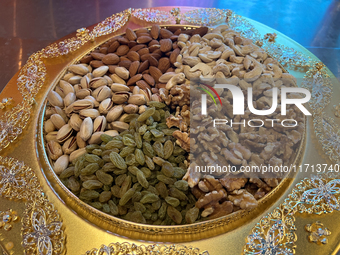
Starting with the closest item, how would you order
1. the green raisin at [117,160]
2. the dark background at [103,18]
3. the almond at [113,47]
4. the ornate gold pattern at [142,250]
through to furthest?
the ornate gold pattern at [142,250], the green raisin at [117,160], the almond at [113,47], the dark background at [103,18]

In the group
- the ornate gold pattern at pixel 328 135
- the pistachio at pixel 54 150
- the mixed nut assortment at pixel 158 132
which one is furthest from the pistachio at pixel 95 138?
the ornate gold pattern at pixel 328 135

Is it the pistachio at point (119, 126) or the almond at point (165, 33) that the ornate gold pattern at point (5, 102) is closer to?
the pistachio at point (119, 126)

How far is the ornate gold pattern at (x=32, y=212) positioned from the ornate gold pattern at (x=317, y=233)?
65cm

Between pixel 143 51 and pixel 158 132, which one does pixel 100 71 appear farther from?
pixel 158 132

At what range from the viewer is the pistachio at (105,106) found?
88cm

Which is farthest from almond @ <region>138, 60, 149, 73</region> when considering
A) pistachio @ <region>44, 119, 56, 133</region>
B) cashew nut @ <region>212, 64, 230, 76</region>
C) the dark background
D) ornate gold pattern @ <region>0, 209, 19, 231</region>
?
the dark background

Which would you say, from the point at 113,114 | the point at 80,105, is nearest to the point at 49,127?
the point at 80,105

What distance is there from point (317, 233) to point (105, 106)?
2.52ft

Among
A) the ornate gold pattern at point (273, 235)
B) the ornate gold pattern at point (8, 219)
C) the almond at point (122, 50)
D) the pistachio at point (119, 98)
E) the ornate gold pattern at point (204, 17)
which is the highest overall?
the ornate gold pattern at point (204, 17)

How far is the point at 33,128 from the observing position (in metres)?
0.89

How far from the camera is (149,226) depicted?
619 mm

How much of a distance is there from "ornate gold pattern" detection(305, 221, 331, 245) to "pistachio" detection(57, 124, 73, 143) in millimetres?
794

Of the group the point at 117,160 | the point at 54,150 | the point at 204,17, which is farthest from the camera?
the point at 204,17

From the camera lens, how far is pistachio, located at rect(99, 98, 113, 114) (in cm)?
88
